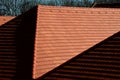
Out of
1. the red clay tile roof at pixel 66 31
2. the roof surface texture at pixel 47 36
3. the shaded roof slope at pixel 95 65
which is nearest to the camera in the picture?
the shaded roof slope at pixel 95 65

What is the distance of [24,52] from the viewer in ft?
47.6

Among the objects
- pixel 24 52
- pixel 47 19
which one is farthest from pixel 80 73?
pixel 47 19

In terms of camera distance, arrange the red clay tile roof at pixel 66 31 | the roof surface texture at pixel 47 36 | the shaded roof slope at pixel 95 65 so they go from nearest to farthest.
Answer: the shaded roof slope at pixel 95 65 → the roof surface texture at pixel 47 36 → the red clay tile roof at pixel 66 31

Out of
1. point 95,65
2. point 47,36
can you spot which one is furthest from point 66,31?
point 95,65

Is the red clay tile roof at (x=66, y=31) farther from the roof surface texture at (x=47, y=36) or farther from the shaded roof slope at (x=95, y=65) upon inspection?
the shaded roof slope at (x=95, y=65)

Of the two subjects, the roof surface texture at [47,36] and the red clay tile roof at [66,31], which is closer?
the roof surface texture at [47,36]

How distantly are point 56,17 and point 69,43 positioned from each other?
5.40 feet

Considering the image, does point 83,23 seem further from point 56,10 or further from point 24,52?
point 24,52

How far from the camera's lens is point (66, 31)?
1559cm

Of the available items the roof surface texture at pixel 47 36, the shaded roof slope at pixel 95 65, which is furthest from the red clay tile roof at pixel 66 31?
the shaded roof slope at pixel 95 65

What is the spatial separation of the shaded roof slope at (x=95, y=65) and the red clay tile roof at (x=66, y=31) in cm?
78

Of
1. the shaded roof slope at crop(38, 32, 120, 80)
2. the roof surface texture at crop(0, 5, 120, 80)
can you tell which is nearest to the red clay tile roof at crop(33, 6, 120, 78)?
the roof surface texture at crop(0, 5, 120, 80)

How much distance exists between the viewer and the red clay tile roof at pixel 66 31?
14.1 m

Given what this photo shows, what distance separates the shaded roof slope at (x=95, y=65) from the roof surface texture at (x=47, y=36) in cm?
88
